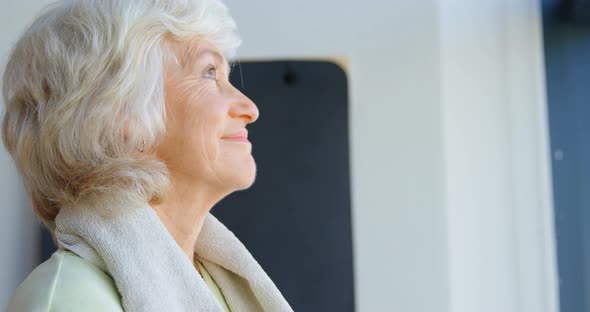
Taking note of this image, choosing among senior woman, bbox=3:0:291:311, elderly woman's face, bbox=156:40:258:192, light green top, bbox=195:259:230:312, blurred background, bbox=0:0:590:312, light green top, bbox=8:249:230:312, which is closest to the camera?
light green top, bbox=8:249:230:312

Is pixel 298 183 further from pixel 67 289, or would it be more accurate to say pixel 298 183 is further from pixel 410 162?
pixel 67 289

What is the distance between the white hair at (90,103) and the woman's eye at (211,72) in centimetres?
9

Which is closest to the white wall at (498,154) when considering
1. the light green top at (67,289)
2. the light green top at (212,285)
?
the light green top at (212,285)

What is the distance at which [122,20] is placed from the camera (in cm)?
130

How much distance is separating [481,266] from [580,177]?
14.7 inches

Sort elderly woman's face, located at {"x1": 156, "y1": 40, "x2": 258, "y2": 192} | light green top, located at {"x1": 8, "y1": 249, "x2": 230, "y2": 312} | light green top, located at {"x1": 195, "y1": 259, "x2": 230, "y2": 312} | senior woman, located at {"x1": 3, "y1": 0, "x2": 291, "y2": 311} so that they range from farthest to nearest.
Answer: light green top, located at {"x1": 195, "y1": 259, "x2": 230, "y2": 312} → elderly woman's face, located at {"x1": 156, "y1": 40, "x2": 258, "y2": 192} → senior woman, located at {"x1": 3, "y1": 0, "x2": 291, "y2": 311} → light green top, located at {"x1": 8, "y1": 249, "x2": 230, "y2": 312}

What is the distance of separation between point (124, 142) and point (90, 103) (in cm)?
8

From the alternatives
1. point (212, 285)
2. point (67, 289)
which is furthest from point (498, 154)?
point (67, 289)

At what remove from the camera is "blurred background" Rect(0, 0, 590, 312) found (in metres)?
2.20

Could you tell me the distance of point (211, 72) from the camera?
143cm

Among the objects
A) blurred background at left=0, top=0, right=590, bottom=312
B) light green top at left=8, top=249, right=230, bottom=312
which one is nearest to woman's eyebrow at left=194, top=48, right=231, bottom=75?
light green top at left=8, top=249, right=230, bottom=312

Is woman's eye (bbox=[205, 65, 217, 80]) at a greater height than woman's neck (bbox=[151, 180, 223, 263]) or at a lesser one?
greater

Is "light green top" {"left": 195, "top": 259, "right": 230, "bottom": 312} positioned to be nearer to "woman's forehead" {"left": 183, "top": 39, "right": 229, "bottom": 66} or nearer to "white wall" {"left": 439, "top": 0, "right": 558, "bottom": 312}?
"woman's forehead" {"left": 183, "top": 39, "right": 229, "bottom": 66}

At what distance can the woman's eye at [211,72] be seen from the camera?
4.65 feet
